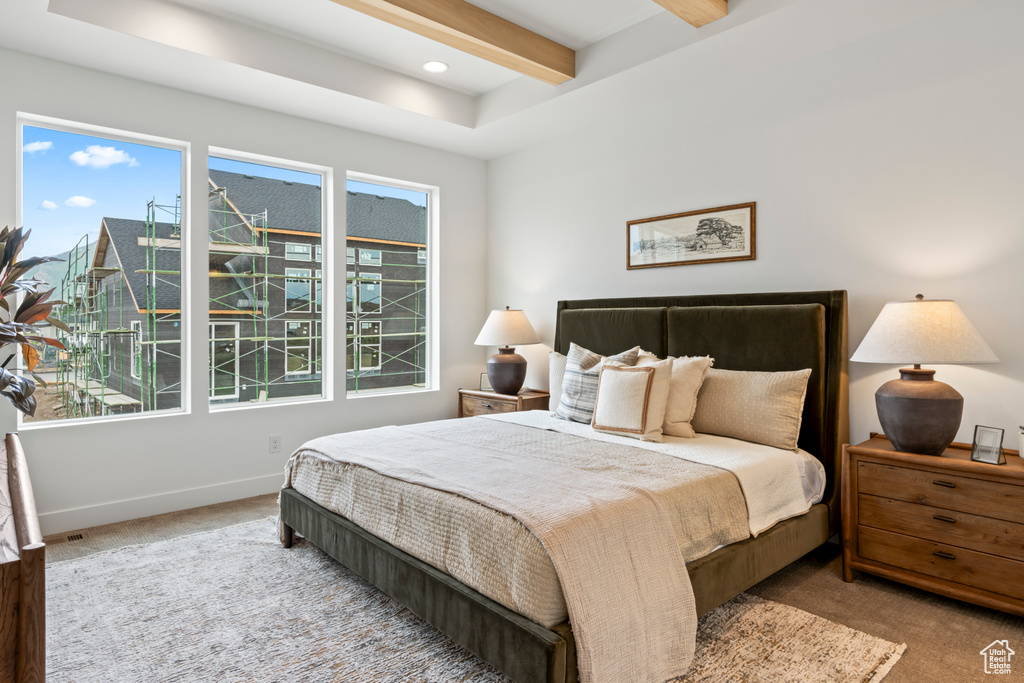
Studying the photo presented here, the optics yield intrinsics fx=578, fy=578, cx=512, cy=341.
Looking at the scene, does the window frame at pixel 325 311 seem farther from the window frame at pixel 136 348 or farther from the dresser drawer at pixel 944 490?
the dresser drawer at pixel 944 490

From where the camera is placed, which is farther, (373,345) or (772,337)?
(373,345)

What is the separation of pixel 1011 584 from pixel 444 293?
Result: 390cm

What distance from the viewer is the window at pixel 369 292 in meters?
4.54

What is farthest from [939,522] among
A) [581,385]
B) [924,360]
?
[581,385]

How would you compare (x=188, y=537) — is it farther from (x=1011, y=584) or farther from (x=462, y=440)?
(x=1011, y=584)

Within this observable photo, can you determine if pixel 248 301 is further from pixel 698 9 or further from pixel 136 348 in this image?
pixel 698 9

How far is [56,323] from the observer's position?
223cm

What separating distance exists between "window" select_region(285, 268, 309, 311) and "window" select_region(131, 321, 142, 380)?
929 mm

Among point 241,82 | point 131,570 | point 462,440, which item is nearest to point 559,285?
point 462,440

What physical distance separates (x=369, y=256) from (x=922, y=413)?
3.71 m

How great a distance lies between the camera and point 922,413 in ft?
7.86

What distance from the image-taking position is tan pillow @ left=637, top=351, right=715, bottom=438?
295 cm

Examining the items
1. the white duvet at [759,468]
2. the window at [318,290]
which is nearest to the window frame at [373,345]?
Answer: the window at [318,290]

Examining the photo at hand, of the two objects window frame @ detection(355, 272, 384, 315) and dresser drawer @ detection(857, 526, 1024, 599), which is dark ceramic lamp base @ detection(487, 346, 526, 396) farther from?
dresser drawer @ detection(857, 526, 1024, 599)
